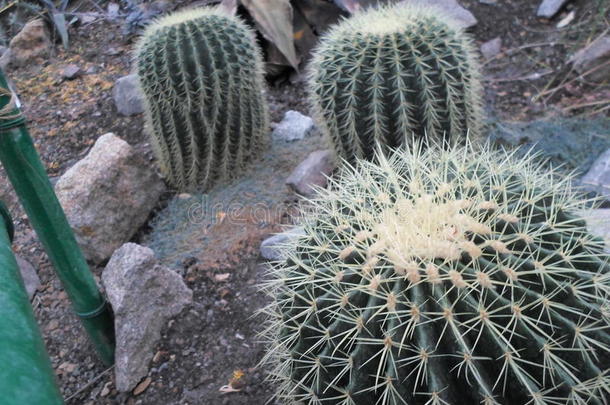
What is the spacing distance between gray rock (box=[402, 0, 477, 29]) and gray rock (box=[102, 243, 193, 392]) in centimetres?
323

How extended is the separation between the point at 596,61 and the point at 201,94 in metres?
2.72

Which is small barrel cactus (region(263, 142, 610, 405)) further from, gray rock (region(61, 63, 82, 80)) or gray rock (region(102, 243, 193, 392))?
gray rock (region(61, 63, 82, 80))

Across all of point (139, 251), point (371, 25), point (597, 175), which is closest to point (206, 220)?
point (139, 251)

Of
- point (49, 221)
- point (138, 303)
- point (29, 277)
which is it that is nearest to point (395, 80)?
point (138, 303)

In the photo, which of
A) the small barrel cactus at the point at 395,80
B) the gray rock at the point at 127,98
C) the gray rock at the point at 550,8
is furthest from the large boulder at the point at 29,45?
the gray rock at the point at 550,8

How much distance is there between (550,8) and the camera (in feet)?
16.1

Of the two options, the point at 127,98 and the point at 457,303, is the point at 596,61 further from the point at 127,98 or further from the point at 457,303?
the point at 457,303

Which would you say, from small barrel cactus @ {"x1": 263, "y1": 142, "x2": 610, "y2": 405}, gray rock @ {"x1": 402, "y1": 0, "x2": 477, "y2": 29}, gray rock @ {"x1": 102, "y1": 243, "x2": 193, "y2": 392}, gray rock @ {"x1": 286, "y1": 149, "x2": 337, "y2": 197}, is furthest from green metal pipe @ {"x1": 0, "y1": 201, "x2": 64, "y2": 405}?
gray rock @ {"x1": 402, "y1": 0, "x2": 477, "y2": 29}

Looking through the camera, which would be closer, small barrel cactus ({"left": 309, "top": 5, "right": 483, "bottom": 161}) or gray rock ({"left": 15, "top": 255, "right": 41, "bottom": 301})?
small barrel cactus ({"left": 309, "top": 5, "right": 483, "bottom": 161})

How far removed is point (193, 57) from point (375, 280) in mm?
2161

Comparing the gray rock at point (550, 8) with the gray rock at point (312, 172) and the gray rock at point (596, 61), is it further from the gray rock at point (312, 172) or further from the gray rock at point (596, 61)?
the gray rock at point (312, 172)

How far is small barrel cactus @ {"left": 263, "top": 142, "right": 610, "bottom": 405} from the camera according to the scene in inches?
55.3

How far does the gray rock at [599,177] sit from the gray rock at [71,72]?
3.81m

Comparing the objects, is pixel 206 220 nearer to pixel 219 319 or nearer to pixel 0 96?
pixel 219 319
